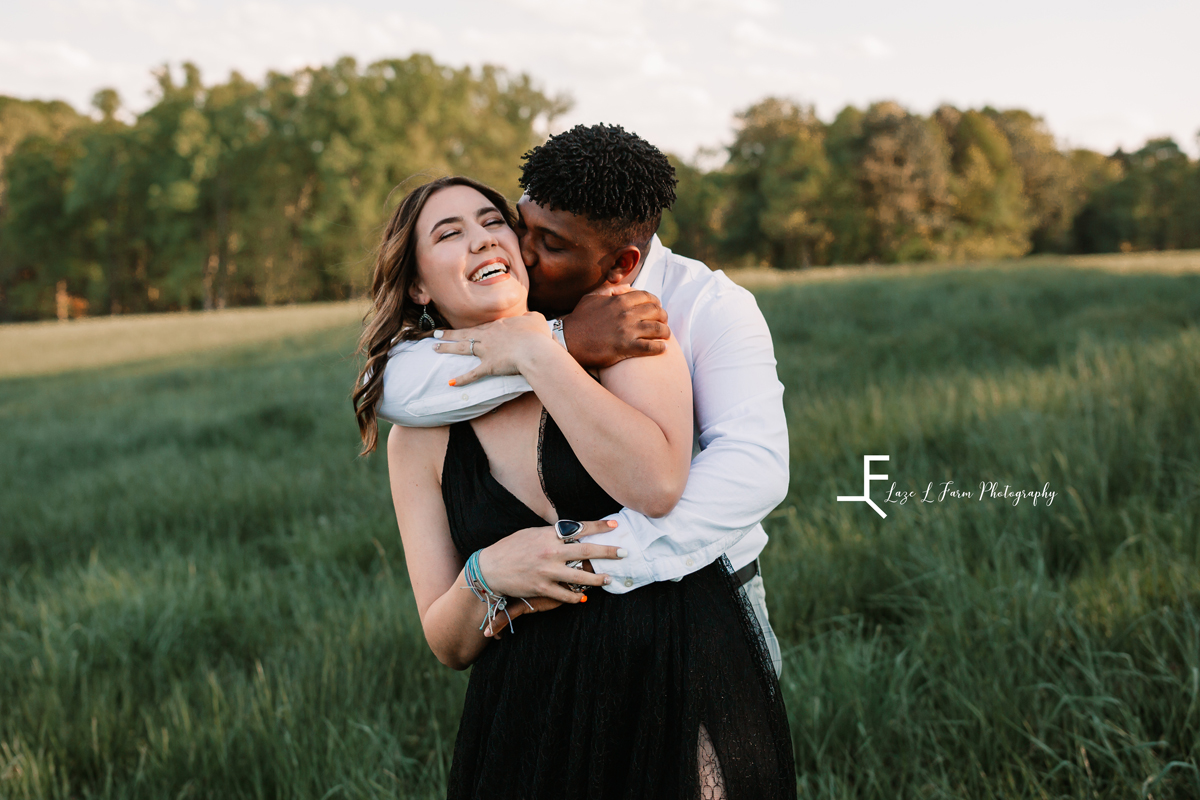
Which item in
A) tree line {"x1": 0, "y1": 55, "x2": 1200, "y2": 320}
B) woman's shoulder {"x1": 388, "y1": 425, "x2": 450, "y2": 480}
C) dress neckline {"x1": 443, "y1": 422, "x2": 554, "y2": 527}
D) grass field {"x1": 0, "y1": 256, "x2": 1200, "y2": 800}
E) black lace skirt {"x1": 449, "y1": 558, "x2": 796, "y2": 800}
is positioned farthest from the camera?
tree line {"x1": 0, "y1": 55, "x2": 1200, "y2": 320}

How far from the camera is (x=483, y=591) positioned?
5.06 ft

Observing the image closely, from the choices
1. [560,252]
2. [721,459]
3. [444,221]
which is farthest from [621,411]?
[444,221]

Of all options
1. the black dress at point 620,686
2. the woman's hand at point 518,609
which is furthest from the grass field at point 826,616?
the woman's hand at point 518,609

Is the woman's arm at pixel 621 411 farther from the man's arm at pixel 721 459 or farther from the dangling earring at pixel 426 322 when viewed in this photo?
the dangling earring at pixel 426 322

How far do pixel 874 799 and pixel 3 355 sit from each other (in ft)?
91.0

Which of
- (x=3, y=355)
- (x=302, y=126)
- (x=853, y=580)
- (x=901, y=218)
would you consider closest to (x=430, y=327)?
(x=853, y=580)

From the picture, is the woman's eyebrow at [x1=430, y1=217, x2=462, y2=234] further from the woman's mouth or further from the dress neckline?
the dress neckline

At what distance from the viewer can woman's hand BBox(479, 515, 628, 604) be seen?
4.73ft

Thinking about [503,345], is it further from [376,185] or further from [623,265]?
[376,185]

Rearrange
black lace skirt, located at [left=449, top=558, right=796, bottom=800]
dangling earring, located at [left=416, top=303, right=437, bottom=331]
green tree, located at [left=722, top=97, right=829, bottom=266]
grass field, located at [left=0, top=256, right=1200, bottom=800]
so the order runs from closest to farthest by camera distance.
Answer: black lace skirt, located at [left=449, top=558, right=796, bottom=800] → dangling earring, located at [left=416, top=303, right=437, bottom=331] → grass field, located at [left=0, top=256, right=1200, bottom=800] → green tree, located at [left=722, top=97, right=829, bottom=266]

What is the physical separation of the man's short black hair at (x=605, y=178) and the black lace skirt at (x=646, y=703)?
0.78 meters

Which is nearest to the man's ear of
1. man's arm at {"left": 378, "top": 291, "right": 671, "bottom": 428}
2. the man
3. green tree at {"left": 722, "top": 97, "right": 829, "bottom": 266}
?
the man

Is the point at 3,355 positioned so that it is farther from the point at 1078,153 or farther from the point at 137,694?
the point at 1078,153

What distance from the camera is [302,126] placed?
47.8 meters
